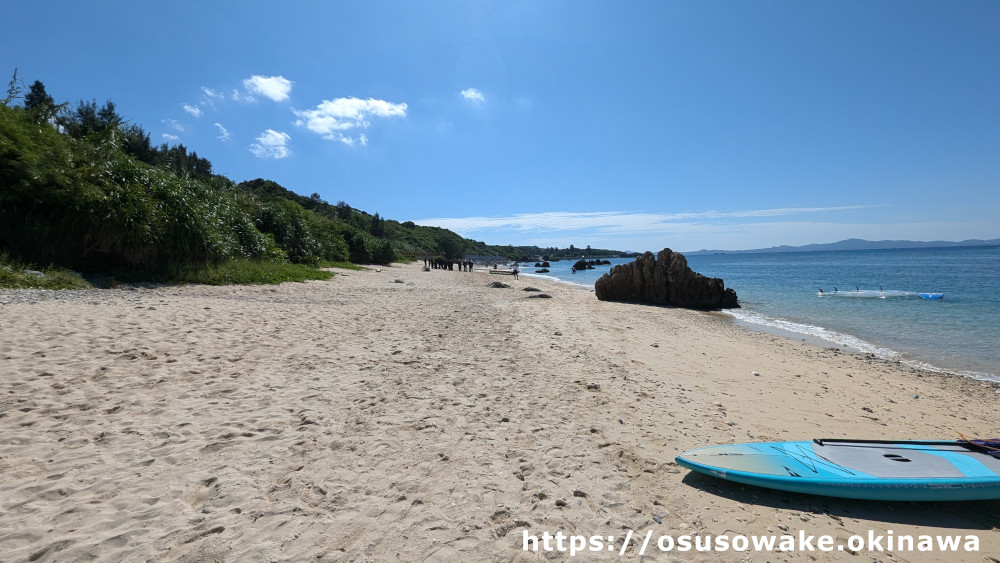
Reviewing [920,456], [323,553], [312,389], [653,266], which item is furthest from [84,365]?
[653,266]

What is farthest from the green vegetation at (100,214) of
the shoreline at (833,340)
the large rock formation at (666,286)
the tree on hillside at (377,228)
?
the tree on hillside at (377,228)

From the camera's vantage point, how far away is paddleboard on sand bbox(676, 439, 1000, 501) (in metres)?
3.69

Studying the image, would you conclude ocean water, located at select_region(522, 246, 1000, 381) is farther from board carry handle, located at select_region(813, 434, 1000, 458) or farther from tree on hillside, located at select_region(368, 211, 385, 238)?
tree on hillside, located at select_region(368, 211, 385, 238)

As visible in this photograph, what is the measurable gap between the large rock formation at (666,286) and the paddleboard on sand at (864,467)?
57.8 feet

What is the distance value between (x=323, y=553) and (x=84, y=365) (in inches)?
223

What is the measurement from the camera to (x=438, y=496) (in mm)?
3607

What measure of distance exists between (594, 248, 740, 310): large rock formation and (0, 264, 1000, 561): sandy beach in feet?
39.9

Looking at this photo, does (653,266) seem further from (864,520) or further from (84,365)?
(84,365)

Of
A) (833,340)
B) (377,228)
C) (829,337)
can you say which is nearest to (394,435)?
(833,340)

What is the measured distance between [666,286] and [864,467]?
61.1 feet

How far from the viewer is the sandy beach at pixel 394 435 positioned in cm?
307

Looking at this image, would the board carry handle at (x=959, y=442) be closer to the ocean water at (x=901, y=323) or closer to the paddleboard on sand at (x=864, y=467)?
the paddleboard on sand at (x=864, y=467)

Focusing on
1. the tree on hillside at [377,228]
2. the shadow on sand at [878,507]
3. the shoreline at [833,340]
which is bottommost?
the shoreline at [833,340]

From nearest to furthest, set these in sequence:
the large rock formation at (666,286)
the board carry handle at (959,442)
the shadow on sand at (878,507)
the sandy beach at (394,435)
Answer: the sandy beach at (394,435) → the shadow on sand at (878,507) → the board carry handle at (959,442) → the large rock formation at (666,286)
